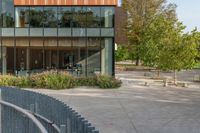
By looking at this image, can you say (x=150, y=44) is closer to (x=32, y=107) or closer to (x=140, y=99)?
(x=140, y=99)

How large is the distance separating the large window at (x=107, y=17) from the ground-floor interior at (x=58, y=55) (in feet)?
3.76

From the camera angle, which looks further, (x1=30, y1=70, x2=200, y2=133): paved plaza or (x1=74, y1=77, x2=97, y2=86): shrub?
Answer: (x1=74, y1=77, x2=97, y2=86): shrub

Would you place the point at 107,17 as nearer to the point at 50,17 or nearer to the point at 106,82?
the point at 50,17

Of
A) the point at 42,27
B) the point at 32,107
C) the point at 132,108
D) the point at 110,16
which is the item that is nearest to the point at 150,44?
the point at 110,16

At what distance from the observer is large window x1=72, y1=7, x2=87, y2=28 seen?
3297cm

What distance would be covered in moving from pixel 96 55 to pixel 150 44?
5.78m

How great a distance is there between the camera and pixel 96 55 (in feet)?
109

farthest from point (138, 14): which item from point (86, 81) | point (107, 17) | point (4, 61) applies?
point (86, 81)

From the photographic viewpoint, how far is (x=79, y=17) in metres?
33.1

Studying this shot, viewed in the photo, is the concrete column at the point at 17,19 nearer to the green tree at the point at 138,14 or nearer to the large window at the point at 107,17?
the large window at the point at 107,17

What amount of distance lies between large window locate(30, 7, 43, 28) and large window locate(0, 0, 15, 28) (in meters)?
1.47

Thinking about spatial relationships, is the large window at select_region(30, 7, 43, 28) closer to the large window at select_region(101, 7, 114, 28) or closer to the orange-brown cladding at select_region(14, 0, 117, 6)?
the orange-brown cladding at select_region(14, 0, 117, 6)

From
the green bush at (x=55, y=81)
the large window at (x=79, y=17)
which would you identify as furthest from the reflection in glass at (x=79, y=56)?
the green bush at (x=55, y=81)

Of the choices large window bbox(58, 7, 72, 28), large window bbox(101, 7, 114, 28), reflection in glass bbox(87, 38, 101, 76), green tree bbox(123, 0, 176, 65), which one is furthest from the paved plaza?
green tree bbox(123, 0, 176, 65)
